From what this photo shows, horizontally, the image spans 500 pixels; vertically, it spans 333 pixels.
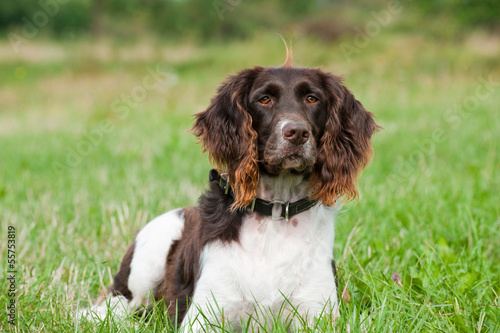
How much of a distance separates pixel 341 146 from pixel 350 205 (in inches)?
72.6

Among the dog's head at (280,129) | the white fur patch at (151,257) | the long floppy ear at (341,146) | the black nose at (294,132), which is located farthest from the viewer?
the white fur patch at (151,257)

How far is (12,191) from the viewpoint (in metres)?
6.22

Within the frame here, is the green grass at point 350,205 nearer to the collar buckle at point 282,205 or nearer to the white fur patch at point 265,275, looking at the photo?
the white fur patch at point 265,275

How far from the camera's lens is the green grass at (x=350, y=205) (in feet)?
9.51

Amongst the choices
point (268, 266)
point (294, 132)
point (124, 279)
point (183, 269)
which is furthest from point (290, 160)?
point (124, 279)

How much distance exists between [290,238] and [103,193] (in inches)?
137

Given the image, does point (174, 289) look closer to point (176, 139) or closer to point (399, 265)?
point (399, 265)

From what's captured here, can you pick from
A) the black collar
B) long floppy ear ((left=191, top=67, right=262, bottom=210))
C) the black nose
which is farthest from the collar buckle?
the black nose

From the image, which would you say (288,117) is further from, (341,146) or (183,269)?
(183,269)

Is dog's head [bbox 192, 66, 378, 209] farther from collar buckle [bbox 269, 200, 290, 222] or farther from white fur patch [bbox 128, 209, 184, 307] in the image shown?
Result: white fur patch [bbox 128, 209, 184, 307]

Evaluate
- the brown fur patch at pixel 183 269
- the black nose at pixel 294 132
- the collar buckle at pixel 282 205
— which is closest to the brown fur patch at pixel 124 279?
the brown fur patch at pixel 183 269

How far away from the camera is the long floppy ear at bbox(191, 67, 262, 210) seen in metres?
2.84

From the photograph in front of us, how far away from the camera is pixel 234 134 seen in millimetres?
2973

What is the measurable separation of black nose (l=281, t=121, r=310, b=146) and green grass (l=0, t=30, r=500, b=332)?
32.0 inches
